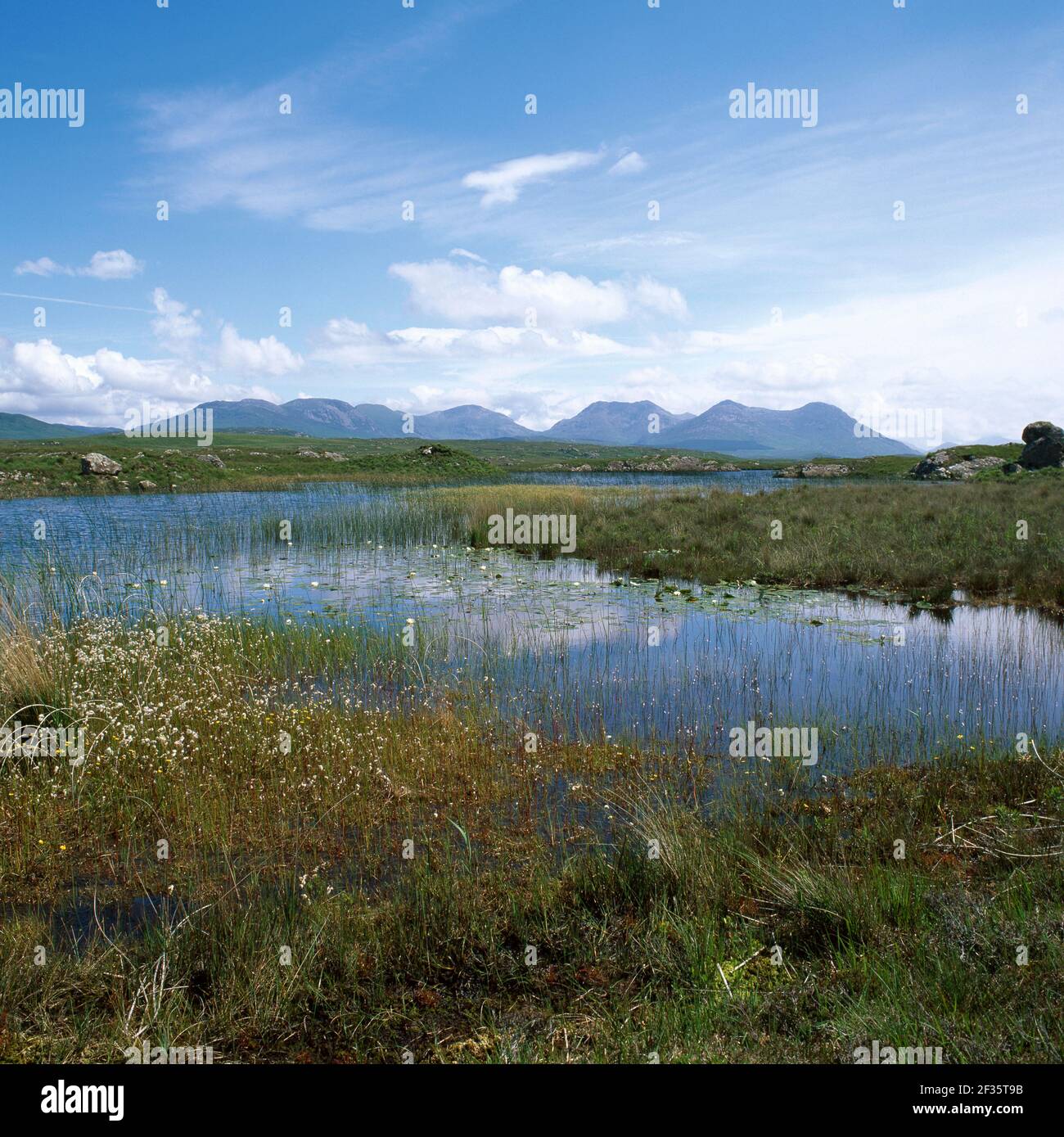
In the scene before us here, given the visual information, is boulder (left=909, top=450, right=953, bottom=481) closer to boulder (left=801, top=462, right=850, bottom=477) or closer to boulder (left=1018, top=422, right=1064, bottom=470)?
boulder (left=1018, top=422, right=1064, bottom=470)

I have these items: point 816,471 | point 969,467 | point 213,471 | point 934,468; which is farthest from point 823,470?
point 213,471

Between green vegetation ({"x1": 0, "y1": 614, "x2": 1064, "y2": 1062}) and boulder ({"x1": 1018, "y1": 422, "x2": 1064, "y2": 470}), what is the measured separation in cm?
6601

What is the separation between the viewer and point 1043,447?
62.1m

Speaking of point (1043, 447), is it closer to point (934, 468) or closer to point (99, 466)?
point (934, 468)

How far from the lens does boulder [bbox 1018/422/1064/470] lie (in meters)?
60.7

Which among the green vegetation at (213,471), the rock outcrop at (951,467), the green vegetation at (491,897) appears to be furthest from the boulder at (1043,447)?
the green vegetation at (491,897)

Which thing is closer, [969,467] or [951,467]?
[969,467]

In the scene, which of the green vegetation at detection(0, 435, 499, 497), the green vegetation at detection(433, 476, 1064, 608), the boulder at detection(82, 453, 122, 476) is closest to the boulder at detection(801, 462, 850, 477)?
the green vegetation at detection(0, 435, 499, 497)

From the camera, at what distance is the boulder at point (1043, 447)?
60.7m

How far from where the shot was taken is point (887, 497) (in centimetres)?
3369

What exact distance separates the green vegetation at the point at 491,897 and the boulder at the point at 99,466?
49.1 metres

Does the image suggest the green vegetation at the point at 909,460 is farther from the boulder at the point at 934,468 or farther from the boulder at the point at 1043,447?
the boulder at the point at 1043,447

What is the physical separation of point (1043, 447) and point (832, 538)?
53.9m
